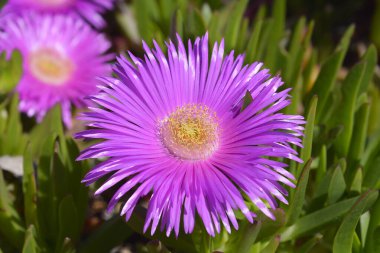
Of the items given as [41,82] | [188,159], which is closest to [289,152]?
[188,159]

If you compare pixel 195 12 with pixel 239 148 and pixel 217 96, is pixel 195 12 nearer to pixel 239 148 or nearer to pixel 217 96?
pixel 217 96

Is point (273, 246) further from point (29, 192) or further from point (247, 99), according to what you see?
point (29, 192)

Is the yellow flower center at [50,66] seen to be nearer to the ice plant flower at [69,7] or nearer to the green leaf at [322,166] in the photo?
the ice plant flower at [69,7]

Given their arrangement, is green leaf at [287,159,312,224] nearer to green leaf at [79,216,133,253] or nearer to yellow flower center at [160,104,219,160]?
yellow flower center at [160,104,219,160]

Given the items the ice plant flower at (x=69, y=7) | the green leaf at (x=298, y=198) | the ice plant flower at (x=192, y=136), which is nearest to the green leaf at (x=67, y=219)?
the ice plant flower at (x=192, y=136)

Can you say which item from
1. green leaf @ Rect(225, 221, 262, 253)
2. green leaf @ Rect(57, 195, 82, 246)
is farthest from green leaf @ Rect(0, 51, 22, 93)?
green leaf @ Rect(225, 221, 262, 253)
